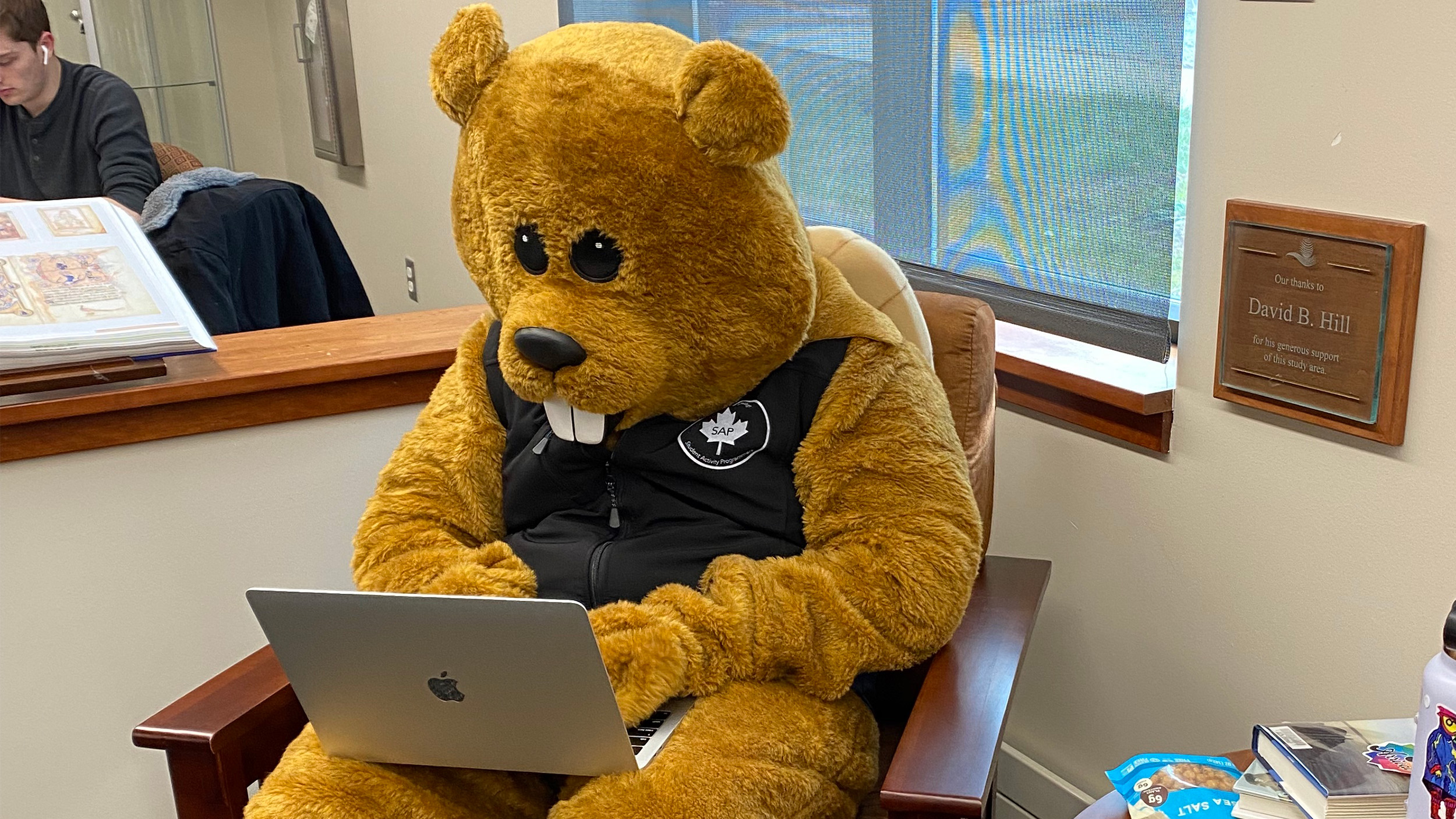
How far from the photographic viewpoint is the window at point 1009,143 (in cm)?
140

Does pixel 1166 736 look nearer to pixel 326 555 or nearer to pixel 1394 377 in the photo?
pixel 1394 377

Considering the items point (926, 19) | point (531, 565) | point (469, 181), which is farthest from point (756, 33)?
point (531, 565)

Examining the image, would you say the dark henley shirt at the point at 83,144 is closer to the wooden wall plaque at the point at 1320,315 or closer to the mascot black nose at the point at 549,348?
the mascot black nose at the point at 549,348

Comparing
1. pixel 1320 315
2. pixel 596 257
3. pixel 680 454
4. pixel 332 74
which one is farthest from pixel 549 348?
pixel 332 74

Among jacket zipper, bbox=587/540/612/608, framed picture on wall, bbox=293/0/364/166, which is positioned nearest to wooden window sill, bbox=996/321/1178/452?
jacket zipper, bbox=587/540/612/608

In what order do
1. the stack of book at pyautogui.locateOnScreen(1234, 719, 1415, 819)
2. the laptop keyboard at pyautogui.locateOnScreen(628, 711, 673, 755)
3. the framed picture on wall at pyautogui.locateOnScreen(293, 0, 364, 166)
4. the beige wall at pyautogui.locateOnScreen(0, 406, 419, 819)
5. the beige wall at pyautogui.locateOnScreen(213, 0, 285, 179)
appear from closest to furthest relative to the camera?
the stack of book at pyautogui.locateOnScreen(1234, 719, 1415, 819)
the laptop keyboard at pyautogui.locateOnScreen(628, 711, 673, 755)
the beige wall at pyautogui.locateOnScreen(0, 406, 419, 819)
the framed picture on wall at pyautogui.locateOnScreen(293, 0, 364, 166)
the beige wall at pyautogui.locateOnScreen(213, 0, 285, 179)

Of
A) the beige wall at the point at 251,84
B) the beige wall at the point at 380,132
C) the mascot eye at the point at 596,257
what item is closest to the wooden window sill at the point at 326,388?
the mascot eye at the point at 596,257

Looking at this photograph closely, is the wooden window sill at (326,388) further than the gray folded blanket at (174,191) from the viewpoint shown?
No

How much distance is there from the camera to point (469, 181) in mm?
1202

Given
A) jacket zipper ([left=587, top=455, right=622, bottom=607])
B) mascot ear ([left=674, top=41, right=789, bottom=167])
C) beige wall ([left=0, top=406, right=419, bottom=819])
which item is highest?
mascot ear ([left=674, top=41, right=789, bottom=167])

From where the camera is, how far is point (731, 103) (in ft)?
3.52

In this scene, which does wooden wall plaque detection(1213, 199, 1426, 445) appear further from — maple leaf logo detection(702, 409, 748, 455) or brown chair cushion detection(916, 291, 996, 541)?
maple leaf logo detection(702, 409, 748, 455)

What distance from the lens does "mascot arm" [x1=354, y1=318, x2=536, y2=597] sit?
1.25 metres

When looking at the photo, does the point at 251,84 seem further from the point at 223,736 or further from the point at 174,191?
the point at 223,736
